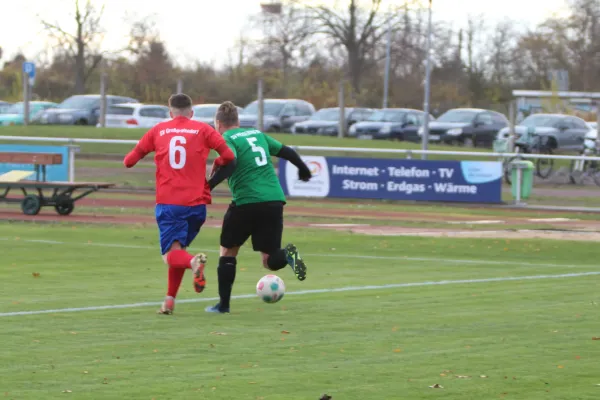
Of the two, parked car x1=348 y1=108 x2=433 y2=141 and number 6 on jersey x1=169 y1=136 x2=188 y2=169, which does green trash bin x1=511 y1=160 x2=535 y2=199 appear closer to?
number 6 on jersey x1=169 y1=136 x2=188 y2=169

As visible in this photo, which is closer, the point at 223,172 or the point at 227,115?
the point at 223,172

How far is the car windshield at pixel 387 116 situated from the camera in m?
48.2

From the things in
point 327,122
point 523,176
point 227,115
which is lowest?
point 523,176

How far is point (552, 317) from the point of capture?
10.4m

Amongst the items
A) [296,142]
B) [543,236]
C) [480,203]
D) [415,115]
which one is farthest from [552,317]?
[415,115]

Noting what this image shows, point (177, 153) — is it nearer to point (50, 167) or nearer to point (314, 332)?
point (314, 332)

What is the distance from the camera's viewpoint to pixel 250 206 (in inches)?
425

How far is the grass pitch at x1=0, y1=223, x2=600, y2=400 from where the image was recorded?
7.25 metres

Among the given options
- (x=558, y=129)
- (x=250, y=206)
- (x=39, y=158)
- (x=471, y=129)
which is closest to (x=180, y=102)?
(x=250, y=206)

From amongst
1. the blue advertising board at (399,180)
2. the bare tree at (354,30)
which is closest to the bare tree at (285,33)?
the bare tree at (354,30)

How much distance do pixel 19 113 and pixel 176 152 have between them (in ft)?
130

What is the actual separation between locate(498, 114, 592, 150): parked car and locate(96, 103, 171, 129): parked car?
12.4m

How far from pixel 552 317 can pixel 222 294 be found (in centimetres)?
275

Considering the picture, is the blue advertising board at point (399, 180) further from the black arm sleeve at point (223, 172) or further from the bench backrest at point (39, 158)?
the black arm sleeve at point (223, 172)
